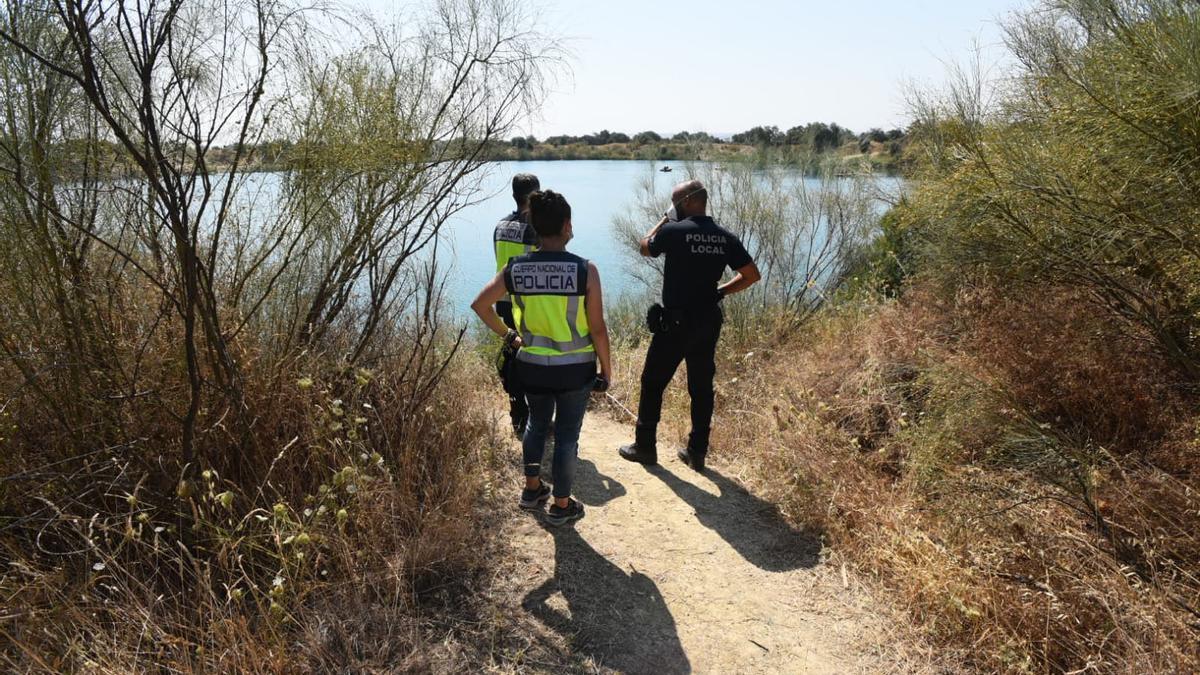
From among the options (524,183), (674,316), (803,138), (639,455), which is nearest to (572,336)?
(674,316)

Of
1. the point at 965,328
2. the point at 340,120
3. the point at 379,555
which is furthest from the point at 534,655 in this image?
the point at 965,328

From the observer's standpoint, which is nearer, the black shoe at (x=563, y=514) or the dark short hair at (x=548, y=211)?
the dark short hair at (x=548, y=211)

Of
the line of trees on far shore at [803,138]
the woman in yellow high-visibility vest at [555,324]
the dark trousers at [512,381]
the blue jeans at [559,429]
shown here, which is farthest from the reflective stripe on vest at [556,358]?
the line of trees on far shore at [803,138]

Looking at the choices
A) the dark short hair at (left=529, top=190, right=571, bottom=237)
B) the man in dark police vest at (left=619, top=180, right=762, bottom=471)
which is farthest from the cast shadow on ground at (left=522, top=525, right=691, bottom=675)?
the dark short hair at (left=529, top=190, right=571, bottom=237)

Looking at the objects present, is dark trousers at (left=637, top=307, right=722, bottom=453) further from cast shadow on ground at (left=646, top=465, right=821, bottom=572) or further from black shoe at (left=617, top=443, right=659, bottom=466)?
cast shadow on ground at (left=646, top=465, right=821, bottom=572)

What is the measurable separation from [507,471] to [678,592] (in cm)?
147

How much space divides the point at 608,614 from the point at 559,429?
0.92 m

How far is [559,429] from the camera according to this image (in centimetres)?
343

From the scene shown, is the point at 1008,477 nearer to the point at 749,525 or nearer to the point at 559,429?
the point at 749,525

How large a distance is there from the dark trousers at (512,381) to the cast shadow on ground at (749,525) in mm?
1027

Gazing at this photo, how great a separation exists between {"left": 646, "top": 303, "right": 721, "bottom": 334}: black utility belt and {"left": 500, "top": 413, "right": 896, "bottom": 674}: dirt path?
1.06m

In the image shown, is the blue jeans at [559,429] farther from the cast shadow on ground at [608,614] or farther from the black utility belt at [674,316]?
the black utility belt at [674,316]

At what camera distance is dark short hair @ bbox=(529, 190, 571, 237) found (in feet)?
10.2

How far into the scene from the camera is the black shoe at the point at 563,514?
358 cm
